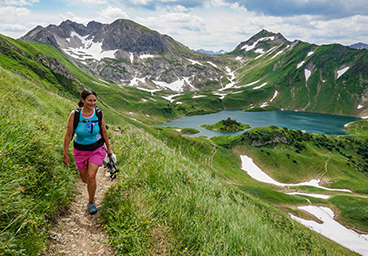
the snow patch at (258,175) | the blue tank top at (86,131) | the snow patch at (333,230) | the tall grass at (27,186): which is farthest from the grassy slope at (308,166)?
the tall grass at (27,186)

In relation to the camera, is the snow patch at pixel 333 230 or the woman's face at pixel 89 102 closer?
the woman's face at pixel 89 102

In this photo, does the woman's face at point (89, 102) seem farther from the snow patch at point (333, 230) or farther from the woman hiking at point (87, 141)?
the snow patch at point (333, 230)

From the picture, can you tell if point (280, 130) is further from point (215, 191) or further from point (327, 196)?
point (215, 191)

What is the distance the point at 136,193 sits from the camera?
486 cm

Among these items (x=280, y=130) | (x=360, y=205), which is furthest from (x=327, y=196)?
(x=280, y=130)

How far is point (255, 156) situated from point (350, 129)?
13918 centimetres

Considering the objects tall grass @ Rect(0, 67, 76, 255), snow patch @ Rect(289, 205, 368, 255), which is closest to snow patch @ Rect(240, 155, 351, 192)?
snow patch @ Rect(289, 205, 368, 255)

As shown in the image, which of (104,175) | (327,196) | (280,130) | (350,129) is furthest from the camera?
(350,129)

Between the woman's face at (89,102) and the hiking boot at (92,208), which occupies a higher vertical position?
the woman's face at (89,102)

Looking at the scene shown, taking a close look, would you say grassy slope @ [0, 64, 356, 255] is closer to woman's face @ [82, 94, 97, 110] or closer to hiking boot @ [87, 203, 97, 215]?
hiking boot @ [87, 203, 97, 215]

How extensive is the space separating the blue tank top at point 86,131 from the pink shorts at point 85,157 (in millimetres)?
294

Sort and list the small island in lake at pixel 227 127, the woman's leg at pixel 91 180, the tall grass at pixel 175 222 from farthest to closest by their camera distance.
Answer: the small island in lake at pixel 227 127 < the woman's leg at pixel 91 180 < the tall grass at pixel 175 222

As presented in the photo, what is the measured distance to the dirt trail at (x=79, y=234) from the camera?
384 centimetres

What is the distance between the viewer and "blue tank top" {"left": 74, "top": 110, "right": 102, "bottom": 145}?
530 cm
